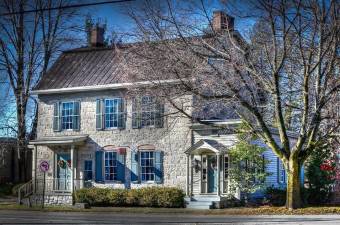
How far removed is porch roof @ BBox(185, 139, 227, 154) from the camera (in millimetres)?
30609

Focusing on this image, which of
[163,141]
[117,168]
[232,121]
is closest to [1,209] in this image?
[117,168]

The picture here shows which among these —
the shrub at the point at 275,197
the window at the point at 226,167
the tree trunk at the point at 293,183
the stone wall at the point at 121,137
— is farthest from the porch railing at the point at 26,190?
the tree trunk at the point at 293,183

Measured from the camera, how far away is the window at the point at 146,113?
96.3 feet

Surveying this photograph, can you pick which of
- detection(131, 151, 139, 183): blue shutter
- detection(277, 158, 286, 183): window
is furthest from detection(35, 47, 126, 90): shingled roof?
detection(277, 158, 286, 183): window

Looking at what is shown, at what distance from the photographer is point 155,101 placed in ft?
90.6

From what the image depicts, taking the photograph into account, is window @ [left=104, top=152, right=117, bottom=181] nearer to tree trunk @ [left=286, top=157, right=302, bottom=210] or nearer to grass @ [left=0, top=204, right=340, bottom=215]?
grass @ [left=0, top=204, right=340, bottom=215]

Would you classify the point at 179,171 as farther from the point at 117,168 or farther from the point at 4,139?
the point at 4,139

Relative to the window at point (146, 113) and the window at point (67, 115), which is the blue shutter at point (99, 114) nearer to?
the window at point (67, 115)

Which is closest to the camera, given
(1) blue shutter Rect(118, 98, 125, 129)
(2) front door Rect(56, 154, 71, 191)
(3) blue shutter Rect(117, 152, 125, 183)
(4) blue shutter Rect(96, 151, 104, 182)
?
(3) blue shutter Rect(117, 152, 125, 183)

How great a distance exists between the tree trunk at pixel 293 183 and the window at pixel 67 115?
14552 mm

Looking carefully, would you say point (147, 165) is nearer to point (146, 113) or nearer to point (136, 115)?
point (136, 115)

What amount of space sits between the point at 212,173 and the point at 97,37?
40.2ft

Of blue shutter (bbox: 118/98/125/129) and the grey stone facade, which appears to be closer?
the grey stone facade

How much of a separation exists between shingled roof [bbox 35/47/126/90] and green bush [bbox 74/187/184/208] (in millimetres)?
5896
